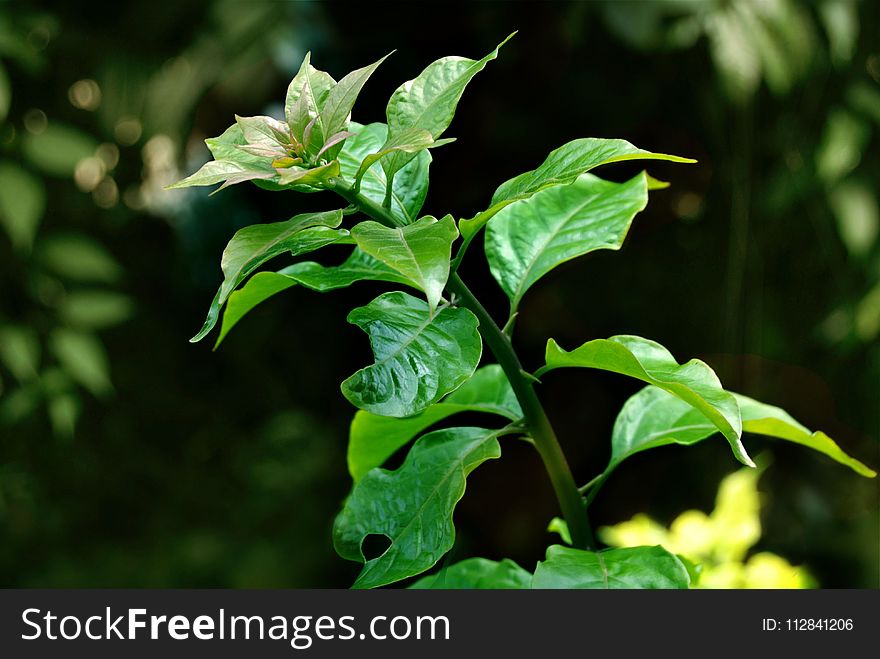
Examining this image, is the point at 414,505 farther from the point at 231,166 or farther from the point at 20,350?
the point at 20,350

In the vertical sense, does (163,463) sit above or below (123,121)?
below

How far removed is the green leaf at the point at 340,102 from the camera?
27 cm

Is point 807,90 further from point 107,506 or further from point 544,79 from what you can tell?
point 107,506

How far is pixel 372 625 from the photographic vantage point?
33cm

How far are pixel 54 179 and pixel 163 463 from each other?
0.42 m

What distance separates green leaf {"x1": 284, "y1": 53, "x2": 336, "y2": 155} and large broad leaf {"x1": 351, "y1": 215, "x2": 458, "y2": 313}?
0.04 metres

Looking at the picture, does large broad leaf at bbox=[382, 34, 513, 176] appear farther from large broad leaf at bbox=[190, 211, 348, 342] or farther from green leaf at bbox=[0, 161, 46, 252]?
green leaf at bbox=[0, 161, 46, 252]

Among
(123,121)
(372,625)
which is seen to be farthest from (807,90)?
(372,625)

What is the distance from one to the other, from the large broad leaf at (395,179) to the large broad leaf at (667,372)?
0.07 meters

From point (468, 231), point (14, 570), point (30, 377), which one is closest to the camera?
point (468, 231)

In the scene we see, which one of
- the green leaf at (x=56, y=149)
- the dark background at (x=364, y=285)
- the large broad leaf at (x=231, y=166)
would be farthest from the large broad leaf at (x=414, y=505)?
the green leaf at (x=56, y=149)

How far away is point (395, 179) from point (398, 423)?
105 millimetres

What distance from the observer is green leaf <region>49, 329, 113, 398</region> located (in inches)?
38.9

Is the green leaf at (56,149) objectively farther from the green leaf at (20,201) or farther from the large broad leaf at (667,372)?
the large broad leaf at (667,372)
